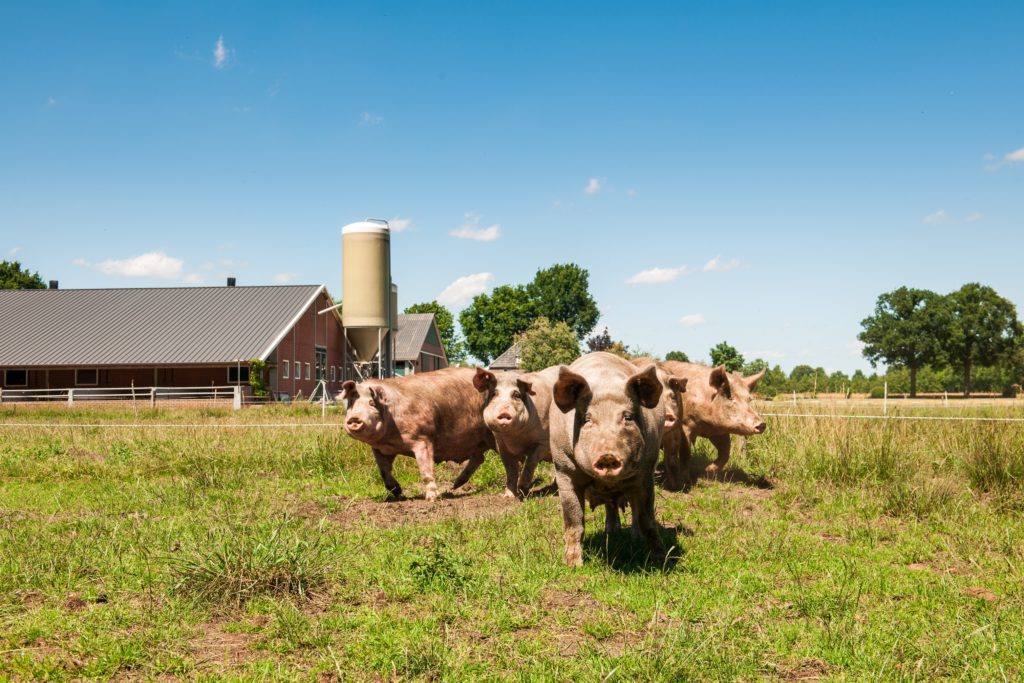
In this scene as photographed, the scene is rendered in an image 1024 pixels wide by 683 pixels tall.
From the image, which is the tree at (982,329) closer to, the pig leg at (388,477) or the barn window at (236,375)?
the barn window at (236,375)

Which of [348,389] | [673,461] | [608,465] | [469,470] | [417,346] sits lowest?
[469,470]

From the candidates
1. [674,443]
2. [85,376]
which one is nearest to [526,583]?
[674,443]

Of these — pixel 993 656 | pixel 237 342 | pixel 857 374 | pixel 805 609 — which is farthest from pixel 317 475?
pixel 857 374

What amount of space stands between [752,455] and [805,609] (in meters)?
7.28

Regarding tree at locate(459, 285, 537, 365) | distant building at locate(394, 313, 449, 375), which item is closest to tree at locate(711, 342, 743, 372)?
tree at locate(459, 285, 537, 365)

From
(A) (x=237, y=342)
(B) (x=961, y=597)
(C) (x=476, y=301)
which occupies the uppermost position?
(C) (x=476, y=301)

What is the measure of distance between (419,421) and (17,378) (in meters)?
39.3

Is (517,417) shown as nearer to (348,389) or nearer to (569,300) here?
(348,389)

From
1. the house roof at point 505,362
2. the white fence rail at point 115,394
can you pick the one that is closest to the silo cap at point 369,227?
the white fence rail at point 115,394

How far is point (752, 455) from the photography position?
12.4m

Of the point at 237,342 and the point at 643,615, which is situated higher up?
the point at 237,342

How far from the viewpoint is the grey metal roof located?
127ft

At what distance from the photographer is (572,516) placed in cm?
629

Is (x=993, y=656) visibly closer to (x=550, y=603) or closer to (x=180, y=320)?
(x=550, y=603)
